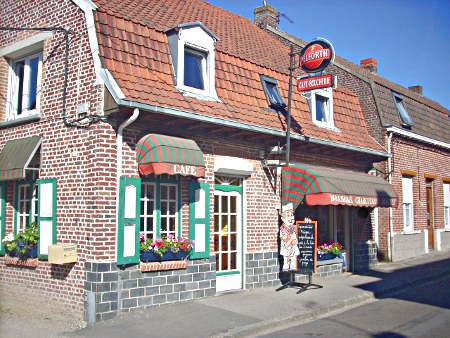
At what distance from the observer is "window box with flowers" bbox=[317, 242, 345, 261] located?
13.7m

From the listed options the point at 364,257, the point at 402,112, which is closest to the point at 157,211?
the point at 364,257

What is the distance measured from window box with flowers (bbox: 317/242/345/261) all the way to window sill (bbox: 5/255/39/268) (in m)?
7.22

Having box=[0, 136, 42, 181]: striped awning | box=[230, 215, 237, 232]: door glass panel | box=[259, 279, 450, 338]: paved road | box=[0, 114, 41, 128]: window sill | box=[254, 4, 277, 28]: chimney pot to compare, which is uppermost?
box=[254, 4, 277, 28]: chimney pot

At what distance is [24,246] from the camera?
10.2 metres

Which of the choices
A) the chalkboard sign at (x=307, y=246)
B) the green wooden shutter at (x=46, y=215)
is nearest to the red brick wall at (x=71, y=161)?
the green wooden shutter at (x=46, y=215)

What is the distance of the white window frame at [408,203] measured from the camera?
1816 centimetres

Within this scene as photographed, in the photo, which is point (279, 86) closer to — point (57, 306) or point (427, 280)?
point (427, 280)

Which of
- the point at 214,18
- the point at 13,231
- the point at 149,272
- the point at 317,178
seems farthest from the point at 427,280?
the point at 13,231

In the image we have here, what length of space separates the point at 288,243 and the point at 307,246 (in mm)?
444

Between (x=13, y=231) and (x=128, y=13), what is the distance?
206 inches

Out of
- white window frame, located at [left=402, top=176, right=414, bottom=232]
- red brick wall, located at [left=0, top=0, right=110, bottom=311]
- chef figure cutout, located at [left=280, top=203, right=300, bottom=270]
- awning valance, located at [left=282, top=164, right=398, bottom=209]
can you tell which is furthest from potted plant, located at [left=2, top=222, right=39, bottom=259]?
white window frame, located at [left=402, top=176, right=414, bottom=232]

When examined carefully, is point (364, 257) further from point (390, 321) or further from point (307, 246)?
point (390, 321)

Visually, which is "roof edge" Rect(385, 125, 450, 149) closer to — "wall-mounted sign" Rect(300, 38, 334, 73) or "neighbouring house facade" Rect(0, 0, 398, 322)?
"neighbouring house facade" Rect(0, 0, 398, 322)

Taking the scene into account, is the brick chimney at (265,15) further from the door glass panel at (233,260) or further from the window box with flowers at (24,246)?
the window box with flowers at (24,246)
